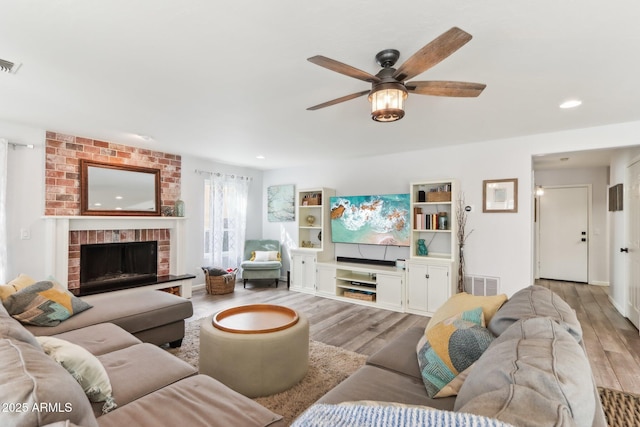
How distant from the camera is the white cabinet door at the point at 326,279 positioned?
5031 mm

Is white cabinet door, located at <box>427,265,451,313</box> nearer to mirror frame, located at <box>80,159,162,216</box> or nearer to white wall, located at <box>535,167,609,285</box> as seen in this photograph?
white wall, located at <box>535,167,609,285</box>

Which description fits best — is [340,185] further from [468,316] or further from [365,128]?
[468,316]

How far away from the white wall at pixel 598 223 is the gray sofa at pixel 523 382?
19.3 feet

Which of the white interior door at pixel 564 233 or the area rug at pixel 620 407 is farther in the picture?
the white interior door at pixel 564 233

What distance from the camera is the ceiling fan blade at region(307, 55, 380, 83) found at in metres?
1.54

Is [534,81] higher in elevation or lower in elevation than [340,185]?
higher

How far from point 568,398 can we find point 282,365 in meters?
1.87

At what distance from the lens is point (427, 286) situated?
13.8 ft

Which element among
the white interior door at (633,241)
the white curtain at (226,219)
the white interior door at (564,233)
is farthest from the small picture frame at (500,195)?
the white curtain at (226,219)

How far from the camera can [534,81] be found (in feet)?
7.67

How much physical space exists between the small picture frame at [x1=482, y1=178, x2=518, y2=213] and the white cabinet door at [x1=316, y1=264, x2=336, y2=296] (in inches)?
95.6

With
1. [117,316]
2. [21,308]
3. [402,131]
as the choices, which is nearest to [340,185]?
[402,131]

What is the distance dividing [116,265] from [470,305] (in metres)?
4.72

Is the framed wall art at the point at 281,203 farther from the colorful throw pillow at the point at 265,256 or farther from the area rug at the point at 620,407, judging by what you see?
the area rug at the point at 620,407
